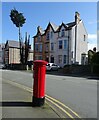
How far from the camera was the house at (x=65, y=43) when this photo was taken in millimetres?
54938

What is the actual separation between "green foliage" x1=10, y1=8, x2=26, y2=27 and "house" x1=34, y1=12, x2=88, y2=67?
9188mm

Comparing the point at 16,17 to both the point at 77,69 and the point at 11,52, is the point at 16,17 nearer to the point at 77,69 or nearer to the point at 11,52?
the point at 11,52

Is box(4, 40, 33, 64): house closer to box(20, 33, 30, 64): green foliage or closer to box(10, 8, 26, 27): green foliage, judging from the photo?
box(10, 8, 26, 27): green foliage

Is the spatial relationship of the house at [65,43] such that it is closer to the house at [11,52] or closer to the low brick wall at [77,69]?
the low brick wall at [77,69]

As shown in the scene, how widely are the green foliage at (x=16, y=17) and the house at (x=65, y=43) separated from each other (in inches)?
362

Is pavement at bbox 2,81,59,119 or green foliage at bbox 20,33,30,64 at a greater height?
green foliage at bbox 20,33,30,64

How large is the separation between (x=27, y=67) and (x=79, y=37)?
13.3 metres

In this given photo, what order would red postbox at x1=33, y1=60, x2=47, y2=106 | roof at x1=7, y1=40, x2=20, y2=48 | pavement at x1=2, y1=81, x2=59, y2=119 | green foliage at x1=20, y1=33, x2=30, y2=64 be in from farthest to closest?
roof at x1=7, y1=40, x2=20, y2=48, green foliage at x1=20, y1=33, x2=30, y2=64, red postbox at x1=33, y1=60, x2=47, y2=106, pavement at x1=2, y1=81, x2=59, y2=119

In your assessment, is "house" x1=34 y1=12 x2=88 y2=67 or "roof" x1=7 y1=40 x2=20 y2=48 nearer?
"house" x1=34 y1=12 x2=88 y2=67

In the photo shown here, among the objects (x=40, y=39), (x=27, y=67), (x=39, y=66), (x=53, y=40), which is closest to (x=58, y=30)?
(x=53, y=40)

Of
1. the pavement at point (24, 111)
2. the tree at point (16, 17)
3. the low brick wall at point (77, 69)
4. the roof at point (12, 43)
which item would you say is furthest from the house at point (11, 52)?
the pavement at point (24, 111)

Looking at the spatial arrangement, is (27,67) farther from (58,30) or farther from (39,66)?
(39,66)

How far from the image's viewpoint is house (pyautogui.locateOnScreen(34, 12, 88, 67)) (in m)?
54.9

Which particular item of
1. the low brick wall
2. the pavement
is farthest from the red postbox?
the low brick wall
